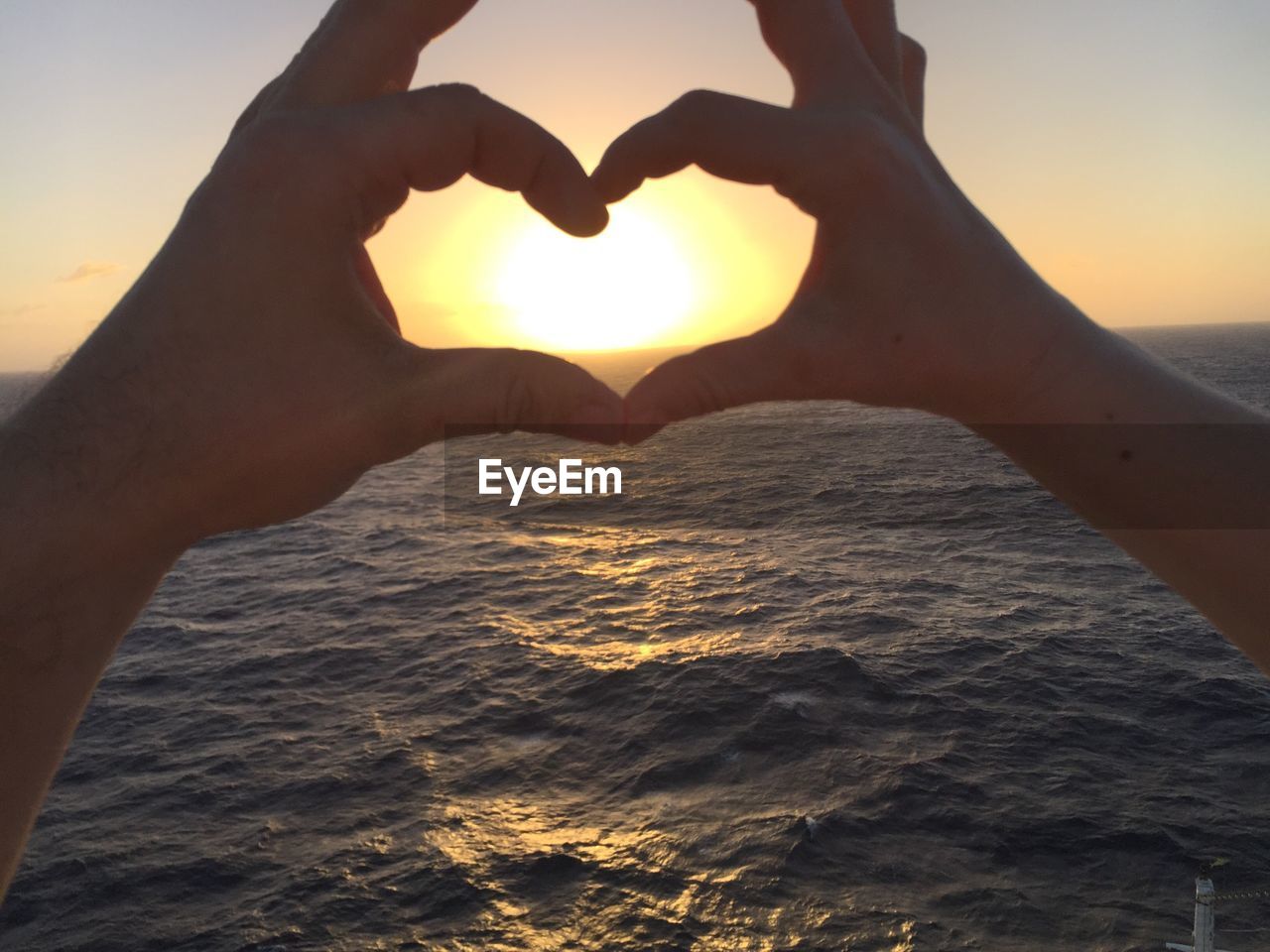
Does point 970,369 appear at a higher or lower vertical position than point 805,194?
lower

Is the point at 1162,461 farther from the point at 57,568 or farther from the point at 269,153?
the point at 57,568

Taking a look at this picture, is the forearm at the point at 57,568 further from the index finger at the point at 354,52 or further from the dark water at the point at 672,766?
the dark water at the point at 672,766

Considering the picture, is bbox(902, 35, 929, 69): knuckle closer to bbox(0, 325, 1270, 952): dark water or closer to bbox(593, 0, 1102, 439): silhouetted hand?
bbox(593, 0, 1102, 439): silhouetted hand

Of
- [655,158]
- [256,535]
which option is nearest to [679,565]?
[256,535]

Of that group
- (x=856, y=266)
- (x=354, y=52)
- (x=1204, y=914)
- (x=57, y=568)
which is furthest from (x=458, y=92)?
(x=1204, y=914)

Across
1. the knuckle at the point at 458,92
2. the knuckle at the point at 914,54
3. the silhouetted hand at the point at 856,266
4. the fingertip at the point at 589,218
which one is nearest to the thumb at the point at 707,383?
the silhouetted hand at the point at 856,266

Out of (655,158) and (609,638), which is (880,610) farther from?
(655,158)

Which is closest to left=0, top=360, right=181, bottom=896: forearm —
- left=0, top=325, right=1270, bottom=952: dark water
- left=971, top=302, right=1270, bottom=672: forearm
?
left=971, top=302, right=1270, bottom=672: forearm
